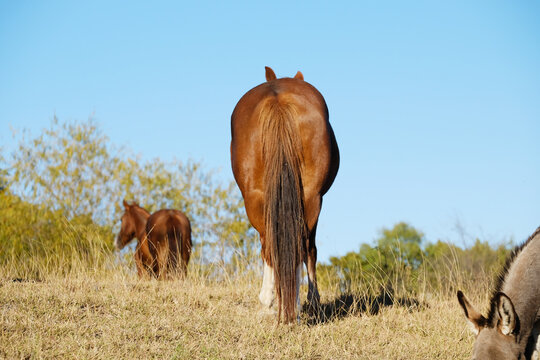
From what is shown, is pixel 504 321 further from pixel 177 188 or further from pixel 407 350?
pixel 177 188

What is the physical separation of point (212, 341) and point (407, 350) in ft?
5.53

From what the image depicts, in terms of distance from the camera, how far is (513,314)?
3.61 meters

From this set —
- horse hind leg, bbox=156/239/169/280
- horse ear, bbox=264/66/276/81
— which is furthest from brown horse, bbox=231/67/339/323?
horse hind leg, bbox=156/239/169/280

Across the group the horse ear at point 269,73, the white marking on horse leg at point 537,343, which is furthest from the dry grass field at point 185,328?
the horse ear at point 269,73

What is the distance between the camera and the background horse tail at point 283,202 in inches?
203

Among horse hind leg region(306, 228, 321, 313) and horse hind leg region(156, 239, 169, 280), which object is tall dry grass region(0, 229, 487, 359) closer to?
horse hind leg region(306, 228, 321, 313)

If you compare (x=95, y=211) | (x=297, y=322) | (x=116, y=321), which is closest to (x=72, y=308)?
(x=116, y=321)

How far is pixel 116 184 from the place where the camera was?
19.7m

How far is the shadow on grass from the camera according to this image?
5816mm

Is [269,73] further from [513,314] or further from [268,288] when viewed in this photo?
[513,314]

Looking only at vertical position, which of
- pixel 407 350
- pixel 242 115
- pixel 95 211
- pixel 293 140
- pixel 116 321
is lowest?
pixel 407 350

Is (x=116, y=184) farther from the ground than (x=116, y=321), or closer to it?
farther from the ground

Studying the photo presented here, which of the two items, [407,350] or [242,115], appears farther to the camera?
[242,115]

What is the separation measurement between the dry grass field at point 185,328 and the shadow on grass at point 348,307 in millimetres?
58
